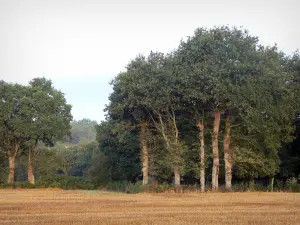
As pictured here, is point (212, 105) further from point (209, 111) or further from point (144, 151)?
point (144, 151)

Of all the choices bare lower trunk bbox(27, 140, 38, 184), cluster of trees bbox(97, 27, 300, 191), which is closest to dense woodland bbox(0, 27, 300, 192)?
cluster of trees bbox(97, 27, 300, 191)

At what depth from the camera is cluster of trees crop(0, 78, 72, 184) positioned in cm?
5859

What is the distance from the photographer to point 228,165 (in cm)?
Answer: 4412

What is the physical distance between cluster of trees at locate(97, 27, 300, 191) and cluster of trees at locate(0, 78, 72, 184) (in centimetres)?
1276

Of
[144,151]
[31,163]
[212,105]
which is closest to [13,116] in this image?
[31,163]

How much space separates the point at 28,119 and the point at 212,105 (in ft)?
92.4

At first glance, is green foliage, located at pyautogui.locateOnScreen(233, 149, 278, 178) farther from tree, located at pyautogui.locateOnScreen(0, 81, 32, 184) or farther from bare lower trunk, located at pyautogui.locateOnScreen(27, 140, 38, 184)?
tree, located at pyautogui.locateOnScreen(0, 81, 32, 184)

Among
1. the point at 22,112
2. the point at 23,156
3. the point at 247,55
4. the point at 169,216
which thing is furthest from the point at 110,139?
the point at 169,216

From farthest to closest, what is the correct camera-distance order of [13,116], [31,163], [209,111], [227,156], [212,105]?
[31,163] → [13,116] → [209,111] → [227,156] → [212,105]

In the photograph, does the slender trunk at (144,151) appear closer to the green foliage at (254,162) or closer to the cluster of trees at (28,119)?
the green foliage at (254,162)

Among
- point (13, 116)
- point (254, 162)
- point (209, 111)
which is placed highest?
point (13, 116)

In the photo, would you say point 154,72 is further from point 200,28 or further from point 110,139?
point 110,139

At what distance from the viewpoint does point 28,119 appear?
5884 cm

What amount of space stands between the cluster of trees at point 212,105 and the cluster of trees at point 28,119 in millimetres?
12761
